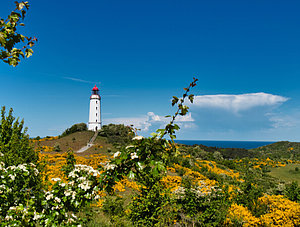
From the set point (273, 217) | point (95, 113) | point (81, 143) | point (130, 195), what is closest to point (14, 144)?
point (130, 195)

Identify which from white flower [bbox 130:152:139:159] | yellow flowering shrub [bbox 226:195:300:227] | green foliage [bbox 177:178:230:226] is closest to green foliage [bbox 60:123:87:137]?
green foliage [bbox 177:178:230:226]

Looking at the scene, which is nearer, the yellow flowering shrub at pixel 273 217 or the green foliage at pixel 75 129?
the yellow flowering shrub at pixel 273 217

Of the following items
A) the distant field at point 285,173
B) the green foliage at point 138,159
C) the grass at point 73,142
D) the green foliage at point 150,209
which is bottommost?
the distant field at point 285,173

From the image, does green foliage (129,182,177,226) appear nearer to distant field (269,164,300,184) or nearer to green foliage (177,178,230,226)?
green foliage (177,178,230,226)

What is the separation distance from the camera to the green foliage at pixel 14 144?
6917mm

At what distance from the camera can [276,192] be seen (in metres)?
10.3

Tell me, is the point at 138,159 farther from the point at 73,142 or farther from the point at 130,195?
the point at 73,142

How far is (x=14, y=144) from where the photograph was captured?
7.83 metres

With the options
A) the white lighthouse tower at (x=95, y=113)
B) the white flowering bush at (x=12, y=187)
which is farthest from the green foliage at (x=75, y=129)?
the white flowering bush at (x=12, y=187)

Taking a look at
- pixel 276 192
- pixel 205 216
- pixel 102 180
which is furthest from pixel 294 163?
pixel 102 180

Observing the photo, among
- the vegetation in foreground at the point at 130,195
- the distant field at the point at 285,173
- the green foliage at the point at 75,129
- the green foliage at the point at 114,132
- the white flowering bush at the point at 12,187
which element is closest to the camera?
the vegetation in foreground at the point at 130,195

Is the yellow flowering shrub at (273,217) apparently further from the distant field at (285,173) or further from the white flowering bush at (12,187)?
the distant field at (285,173)

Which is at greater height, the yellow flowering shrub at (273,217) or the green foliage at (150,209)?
the green foliage at (150,209)

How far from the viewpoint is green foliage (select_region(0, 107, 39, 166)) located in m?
6.92
